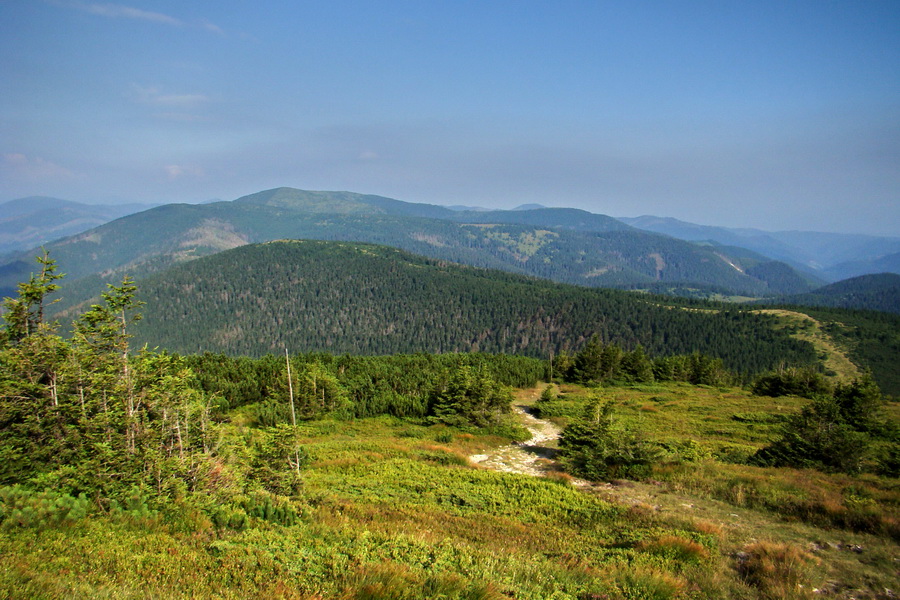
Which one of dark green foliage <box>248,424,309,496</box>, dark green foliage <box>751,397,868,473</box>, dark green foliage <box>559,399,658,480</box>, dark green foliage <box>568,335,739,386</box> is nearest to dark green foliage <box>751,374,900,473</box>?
dark green foliage <box>751,397,868,473</box>

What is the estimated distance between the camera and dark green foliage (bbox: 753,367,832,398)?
183 ft

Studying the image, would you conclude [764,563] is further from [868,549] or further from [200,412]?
[200,412]

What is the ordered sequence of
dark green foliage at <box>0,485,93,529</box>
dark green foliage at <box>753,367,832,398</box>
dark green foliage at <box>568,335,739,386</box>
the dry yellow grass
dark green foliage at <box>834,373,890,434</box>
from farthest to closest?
1. the dry yellow grass
2. dark green foliage at <box>568,335,739,386</box>
3. dark green foliage at <box>753,367,832,398</box>
4. dark green foliage at <box>834,373,890,434</box>
5. dark green foliage at <box>0,485,93,529</box>

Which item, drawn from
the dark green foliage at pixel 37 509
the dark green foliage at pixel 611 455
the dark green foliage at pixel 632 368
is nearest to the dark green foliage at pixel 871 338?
the dark green foliage at pixel 632 368

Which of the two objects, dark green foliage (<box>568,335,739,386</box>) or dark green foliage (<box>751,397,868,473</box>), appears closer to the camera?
dark green foliage (<box>751,397,868,473</box>)

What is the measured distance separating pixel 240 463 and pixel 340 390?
3465 centimetres

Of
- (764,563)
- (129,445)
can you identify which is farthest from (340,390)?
(764,563)

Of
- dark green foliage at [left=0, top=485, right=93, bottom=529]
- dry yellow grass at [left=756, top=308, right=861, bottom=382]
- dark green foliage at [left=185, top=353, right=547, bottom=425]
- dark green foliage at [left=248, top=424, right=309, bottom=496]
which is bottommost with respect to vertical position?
dry yellow grass at [left=756, top=308, right=861, bottom=382]

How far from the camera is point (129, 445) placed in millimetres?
11523

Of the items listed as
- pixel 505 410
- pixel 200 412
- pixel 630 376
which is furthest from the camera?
pixel 630 376

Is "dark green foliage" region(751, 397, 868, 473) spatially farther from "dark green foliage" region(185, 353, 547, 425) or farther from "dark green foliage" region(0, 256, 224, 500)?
"dark green foliage" region(0, 256, 224, 500)

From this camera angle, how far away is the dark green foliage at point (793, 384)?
183 ft

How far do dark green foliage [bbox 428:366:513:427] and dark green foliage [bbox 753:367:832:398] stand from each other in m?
47.0

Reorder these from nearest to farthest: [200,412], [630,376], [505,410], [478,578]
→ [478,578]
[200,412]
[505,410]
[630,376]
